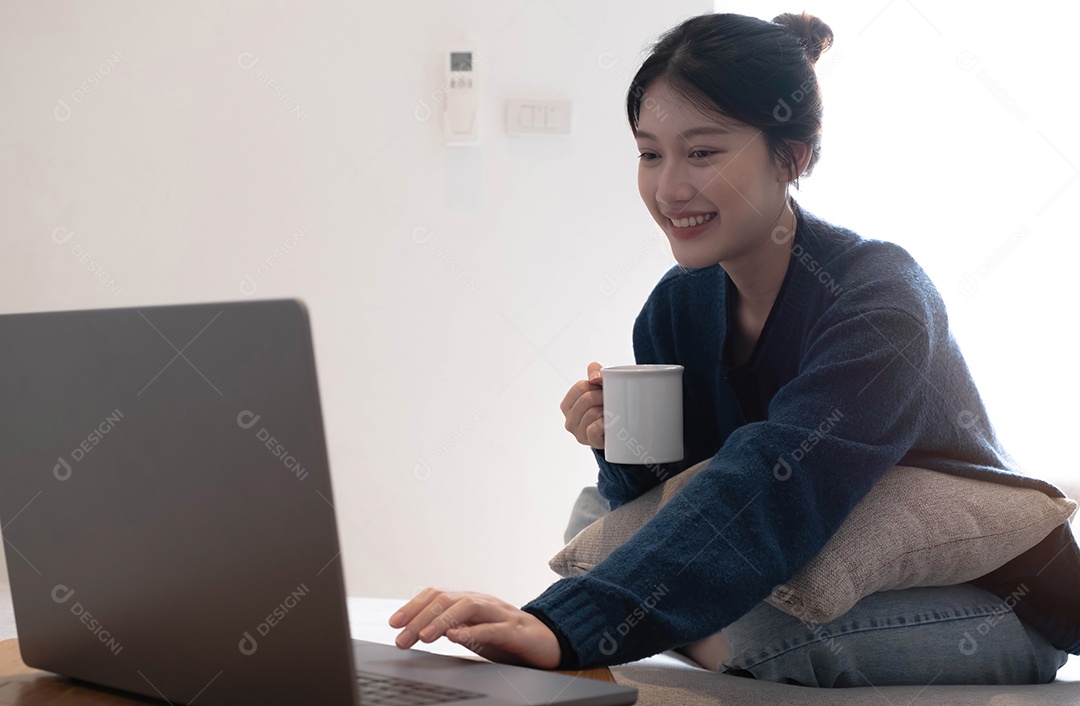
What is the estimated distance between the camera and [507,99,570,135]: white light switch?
94.9 inches

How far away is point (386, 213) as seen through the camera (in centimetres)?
244

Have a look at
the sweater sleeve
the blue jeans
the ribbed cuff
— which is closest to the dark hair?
the sweater sleeve

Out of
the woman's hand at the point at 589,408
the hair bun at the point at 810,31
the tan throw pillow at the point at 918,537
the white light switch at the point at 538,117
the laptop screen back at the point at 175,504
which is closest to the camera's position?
the laptop screen back at the point at 175,504

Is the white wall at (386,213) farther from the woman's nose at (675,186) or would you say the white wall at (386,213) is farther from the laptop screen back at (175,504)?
the laptop screen back at (175,504)

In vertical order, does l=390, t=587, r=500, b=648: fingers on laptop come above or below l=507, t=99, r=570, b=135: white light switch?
below

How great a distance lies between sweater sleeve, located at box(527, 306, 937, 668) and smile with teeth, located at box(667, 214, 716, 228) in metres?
0.23

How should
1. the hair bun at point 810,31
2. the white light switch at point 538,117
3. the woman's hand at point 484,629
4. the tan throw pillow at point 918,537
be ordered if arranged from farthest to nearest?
the white light switch at point 538,117 → the hair bun at point 810,31 → the tan throw pillow at point 918,537 → the woman's hand at point 484,629

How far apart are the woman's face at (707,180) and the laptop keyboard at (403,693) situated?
0.74 m

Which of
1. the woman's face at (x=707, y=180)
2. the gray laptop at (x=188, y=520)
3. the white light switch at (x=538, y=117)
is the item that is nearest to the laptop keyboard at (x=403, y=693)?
the gray laptop at (x=188, y=520)

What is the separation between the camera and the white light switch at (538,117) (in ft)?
7.91

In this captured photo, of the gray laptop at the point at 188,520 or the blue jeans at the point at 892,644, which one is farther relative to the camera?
the blue jeans at the point at 892,644

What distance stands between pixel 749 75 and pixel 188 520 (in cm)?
85

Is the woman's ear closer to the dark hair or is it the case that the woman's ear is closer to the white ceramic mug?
the dark hair

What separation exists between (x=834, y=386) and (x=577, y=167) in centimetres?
158
